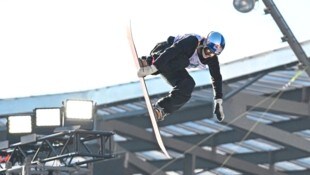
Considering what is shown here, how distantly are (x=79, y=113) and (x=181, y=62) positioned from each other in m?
6.38

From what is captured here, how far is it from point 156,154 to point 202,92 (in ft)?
24.8

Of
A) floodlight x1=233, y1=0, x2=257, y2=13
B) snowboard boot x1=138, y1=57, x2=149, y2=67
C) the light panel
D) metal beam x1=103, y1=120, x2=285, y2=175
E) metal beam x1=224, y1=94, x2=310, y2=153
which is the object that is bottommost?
metal beam x1=103, y1=120, x2=285, y2=175

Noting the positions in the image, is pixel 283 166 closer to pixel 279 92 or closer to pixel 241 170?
pixel 241 170

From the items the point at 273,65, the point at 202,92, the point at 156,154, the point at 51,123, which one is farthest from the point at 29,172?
the point at 156,154

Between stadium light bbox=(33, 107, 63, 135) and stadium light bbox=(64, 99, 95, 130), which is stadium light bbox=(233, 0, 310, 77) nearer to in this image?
stadium light bbox=(64, 99, 95, 130)

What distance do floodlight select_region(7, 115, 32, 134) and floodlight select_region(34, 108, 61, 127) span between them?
24cm

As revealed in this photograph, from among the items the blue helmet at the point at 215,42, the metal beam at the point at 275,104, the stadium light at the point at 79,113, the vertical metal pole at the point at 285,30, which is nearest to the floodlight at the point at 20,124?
the stadium light at the point at 79,113

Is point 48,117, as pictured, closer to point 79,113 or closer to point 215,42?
point 79,113

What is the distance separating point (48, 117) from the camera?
14.8 meters

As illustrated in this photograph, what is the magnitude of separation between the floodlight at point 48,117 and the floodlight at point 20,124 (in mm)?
238

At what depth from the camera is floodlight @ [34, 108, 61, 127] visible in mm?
14766

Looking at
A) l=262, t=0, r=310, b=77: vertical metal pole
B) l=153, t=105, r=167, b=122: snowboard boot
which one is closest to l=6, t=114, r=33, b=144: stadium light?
Answer: l=262, t=0, r=310, b=77: vertical metal pole

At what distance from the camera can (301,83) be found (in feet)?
75.9

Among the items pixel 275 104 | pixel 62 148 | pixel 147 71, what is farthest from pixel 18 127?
pixel 275 104
